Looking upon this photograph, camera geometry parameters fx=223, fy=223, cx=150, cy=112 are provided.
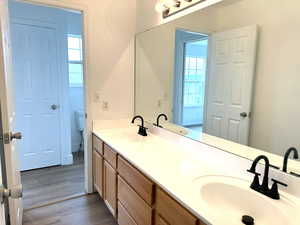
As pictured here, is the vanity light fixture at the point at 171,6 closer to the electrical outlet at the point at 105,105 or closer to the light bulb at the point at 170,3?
the light bulb at the point at 170,3

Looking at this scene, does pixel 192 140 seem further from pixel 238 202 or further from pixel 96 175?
pixel 96 175

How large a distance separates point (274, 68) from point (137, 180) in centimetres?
112

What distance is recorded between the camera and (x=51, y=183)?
9.46 feet

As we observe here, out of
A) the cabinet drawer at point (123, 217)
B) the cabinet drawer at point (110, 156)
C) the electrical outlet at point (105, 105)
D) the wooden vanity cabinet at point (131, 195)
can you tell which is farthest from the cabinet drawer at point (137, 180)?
the electrical outlet at point (105, 105)

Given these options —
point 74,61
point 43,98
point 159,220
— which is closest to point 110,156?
point 159,220

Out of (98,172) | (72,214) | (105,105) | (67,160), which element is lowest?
(72,214)

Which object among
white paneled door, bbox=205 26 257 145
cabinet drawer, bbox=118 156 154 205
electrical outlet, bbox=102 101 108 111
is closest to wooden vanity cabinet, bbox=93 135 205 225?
cabinet drawer, bbox=118 156 154 205

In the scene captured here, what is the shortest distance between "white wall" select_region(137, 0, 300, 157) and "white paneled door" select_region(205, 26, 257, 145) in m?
0.05

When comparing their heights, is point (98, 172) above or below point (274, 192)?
below

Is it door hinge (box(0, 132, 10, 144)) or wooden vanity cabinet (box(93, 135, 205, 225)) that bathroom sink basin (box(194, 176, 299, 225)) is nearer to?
wooden vanity cabinet (box(93, 135, 205, 225))

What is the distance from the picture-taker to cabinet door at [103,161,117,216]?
1948 millimetres

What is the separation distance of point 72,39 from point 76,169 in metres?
2.28

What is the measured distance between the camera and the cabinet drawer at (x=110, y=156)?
1915 millimetres

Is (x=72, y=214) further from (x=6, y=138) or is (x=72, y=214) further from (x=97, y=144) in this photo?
(x=6, y=138)
